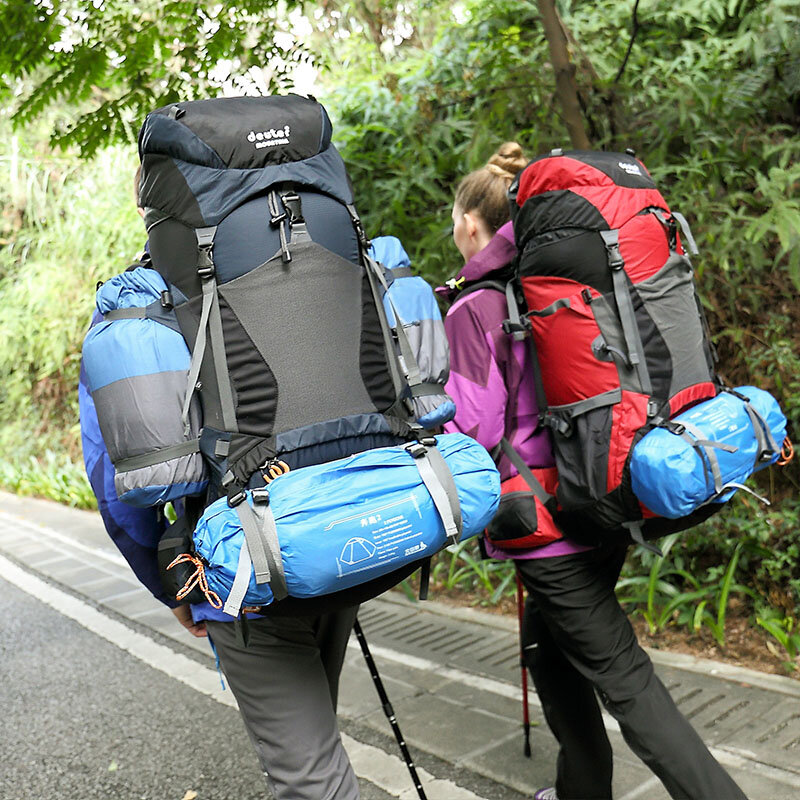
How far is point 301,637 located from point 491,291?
3.84 ft

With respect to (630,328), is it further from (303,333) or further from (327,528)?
(327,528)

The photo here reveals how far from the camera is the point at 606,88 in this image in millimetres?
5023

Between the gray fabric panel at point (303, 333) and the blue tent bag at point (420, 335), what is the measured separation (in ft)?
0.52

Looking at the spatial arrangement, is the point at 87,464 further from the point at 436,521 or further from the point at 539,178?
the point at 539,178

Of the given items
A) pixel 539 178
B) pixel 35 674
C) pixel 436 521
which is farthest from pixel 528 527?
pixel 35 674

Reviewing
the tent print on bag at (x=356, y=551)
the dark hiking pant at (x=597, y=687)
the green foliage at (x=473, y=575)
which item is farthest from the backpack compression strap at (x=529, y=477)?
the green foliage at (x=473, y=575)

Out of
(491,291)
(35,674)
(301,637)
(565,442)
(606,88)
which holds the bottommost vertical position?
(35,674)

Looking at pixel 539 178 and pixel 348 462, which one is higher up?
pixel 539 178

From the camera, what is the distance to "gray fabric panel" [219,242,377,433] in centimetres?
212

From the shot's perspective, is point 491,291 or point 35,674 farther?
point 35,674

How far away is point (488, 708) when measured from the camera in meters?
4.10

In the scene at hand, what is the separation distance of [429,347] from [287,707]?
97cm

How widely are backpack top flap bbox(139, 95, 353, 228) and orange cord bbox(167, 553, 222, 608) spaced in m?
0.78

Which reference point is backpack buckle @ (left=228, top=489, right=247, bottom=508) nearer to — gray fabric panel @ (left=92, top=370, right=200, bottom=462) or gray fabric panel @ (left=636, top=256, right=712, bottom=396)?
gray fabric panel @ (left=92, top=370, right=200, bottom=462)
